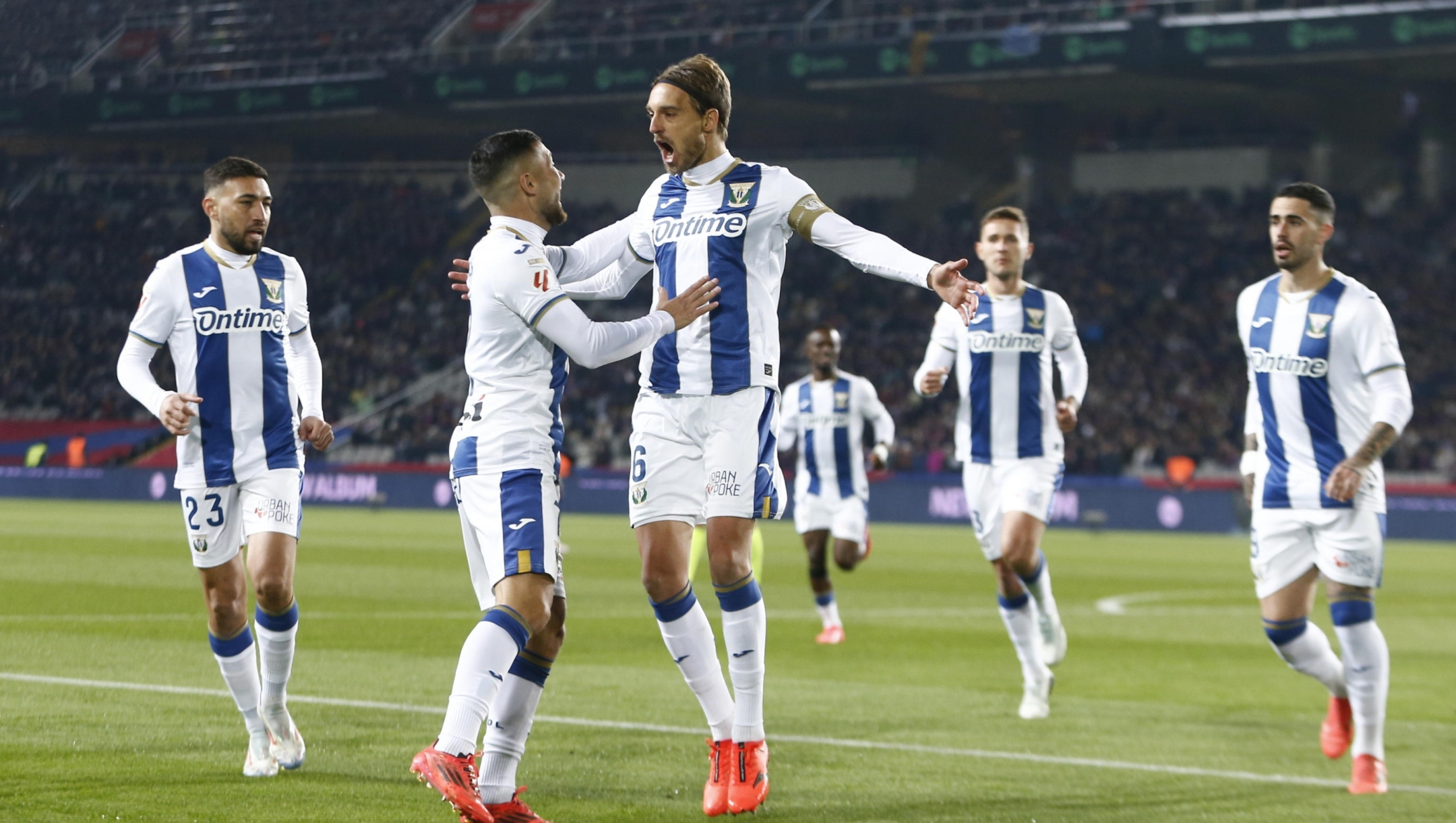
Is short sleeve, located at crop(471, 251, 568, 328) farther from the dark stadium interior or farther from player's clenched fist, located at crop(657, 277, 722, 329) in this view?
the dark stadium interior

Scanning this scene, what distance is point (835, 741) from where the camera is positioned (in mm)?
7188

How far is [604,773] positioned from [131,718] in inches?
91.8

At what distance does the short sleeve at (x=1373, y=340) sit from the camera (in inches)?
251

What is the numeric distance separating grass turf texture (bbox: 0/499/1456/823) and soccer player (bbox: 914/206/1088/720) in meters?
0.75

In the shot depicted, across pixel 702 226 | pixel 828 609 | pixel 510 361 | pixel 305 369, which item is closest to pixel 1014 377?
pixel 828 609

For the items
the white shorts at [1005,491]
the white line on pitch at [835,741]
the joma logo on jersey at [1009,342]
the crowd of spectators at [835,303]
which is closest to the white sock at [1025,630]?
the white shorts at [1005,491]

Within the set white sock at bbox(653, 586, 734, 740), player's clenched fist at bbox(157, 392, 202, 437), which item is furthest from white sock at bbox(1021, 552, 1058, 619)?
player's clenched fist at bbox(157, 392, 202, 437)

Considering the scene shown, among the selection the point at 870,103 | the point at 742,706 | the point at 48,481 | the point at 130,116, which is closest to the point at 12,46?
the point at 130,116

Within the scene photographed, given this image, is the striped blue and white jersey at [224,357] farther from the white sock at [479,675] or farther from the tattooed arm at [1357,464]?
the tattooed arm at [1357,464]

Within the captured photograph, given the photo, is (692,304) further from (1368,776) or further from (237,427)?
(1368,776)

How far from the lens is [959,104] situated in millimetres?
39625

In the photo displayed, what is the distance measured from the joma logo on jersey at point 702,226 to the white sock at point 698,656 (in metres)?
1.21

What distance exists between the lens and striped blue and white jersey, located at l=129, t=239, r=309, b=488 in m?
6.36

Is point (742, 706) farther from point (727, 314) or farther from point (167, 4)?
point (167, 4)
